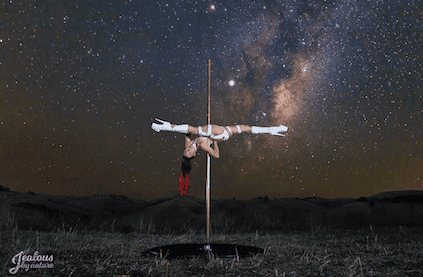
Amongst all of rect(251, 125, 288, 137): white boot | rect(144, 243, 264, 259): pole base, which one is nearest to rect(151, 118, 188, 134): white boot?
rect(251, 125, 288, 137): white boot

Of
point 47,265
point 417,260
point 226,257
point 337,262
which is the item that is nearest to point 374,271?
point 337,262

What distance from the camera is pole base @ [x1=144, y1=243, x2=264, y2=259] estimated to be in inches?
326

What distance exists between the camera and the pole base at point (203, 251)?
326 inches

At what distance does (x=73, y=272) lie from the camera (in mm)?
7027

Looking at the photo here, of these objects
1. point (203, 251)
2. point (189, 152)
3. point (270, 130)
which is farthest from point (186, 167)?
point (203, 251)

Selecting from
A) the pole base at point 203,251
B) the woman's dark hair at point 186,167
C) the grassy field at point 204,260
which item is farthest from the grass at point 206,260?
the woman's dark hair at point 186,167

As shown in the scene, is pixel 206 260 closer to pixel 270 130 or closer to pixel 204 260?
pixel 204 260

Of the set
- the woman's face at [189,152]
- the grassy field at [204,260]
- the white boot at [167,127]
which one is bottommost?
the grassy field at [204,260]

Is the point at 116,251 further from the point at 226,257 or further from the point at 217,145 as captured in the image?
the point at 217,145

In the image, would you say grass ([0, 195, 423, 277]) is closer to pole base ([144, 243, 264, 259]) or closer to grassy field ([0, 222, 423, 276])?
grassy field ([0, 222, 423, 276])

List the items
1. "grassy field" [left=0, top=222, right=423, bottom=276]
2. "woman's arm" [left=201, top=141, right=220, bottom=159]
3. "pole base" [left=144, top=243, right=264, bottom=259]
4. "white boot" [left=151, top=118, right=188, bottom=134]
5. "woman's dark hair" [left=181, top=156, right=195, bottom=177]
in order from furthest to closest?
"pole base" [left=144, top=243, right=264, bottom=259]
"woman's dark hair" [left=181, top=156, right=195, bottom=177]
"woman's arm" [left=201, top=141, right=220, bottom=159]
"white boot" [left=151, top=118, right=188, bottom=134]
"grassy field" [left=0, top=222, right=423, bottom=276]

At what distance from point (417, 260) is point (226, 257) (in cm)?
498

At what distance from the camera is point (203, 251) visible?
28.4ft

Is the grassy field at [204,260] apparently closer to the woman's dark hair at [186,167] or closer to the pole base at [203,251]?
the pole base at [203,251]
